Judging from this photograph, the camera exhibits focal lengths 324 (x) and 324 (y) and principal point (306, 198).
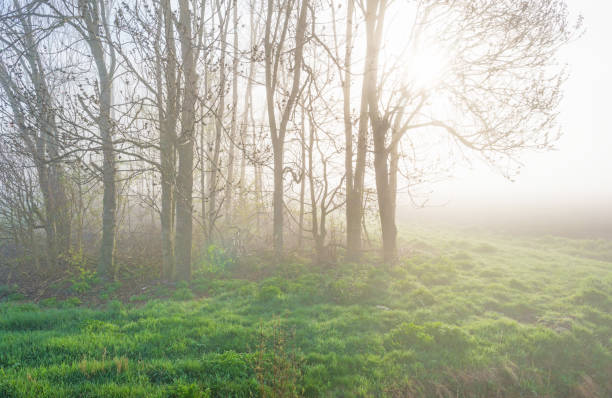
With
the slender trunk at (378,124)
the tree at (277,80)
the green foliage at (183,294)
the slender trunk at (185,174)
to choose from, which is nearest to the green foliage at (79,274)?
the slender trunk at (185,174)

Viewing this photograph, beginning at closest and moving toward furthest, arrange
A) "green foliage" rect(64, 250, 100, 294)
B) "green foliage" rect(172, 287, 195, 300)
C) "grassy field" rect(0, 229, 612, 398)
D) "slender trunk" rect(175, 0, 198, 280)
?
1. "grassy field" rect(0, 229, 612, 398)
2. "green foliage" rect(172, 287, 195, 300)
3. "slender trunk" rect(175, 0, 198, 280)
4. "green foliage" rect(64, 250, 100, 294)

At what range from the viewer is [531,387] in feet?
16.5

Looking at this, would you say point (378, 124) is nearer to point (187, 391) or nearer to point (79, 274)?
point (187, 391)

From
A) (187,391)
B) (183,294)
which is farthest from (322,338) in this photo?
(183,294)

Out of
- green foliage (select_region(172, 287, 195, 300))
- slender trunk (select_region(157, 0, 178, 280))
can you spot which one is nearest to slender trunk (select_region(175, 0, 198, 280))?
slender trunk (select_region(157, 0, 178, 280))

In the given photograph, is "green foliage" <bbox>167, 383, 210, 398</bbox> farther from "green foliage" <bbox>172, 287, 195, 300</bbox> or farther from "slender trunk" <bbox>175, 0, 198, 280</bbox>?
"slender trunk" <bbox>175, 0, 198, 280</bbox>

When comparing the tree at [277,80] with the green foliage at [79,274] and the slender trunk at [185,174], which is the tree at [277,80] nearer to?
the slender trunk at [185,174]


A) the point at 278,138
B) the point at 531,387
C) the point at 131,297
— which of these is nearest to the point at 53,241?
the point at 131,297

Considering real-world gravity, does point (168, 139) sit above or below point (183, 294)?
above

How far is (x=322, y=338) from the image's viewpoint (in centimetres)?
589

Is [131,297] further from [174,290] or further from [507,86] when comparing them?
[507,86]

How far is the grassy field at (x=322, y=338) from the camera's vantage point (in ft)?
14.2

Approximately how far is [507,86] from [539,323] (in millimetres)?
6742

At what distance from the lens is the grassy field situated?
4332mm
